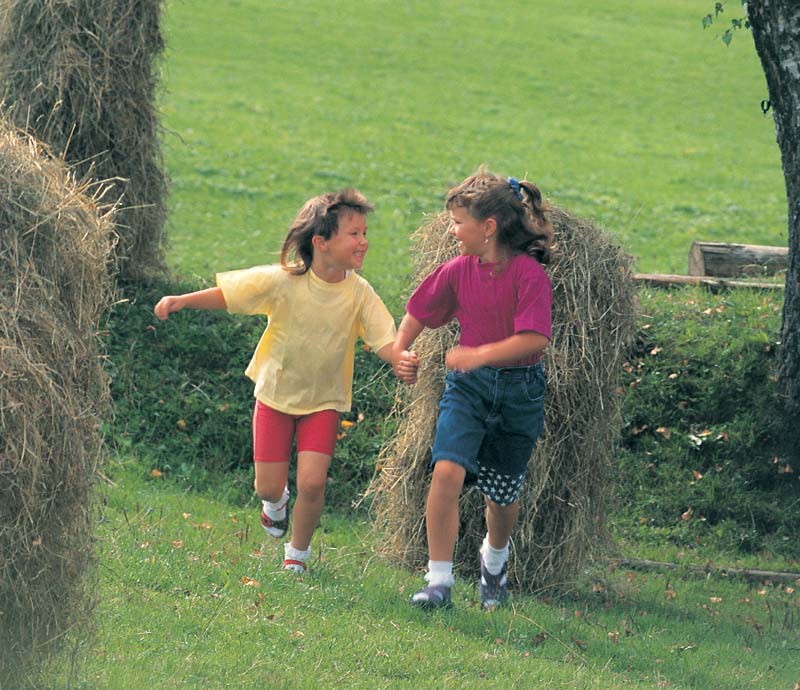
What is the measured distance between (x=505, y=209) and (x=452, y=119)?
64.8ft

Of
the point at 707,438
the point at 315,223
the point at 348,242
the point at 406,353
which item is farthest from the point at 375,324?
the point at 707,438

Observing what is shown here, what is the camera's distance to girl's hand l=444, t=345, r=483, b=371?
536 cm

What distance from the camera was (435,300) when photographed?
5668mm

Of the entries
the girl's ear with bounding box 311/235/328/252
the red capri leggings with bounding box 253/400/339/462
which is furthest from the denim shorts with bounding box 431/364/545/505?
the girl's ear with bounding box 311/235/328/252

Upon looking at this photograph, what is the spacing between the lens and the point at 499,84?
→ 28.6 meters

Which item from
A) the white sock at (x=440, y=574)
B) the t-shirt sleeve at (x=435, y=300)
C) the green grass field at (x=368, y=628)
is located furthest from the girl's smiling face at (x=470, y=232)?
the green grass field at (x=368, y=628)

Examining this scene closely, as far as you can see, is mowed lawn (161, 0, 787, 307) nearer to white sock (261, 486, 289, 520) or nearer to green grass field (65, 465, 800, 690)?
white sock (261, 486, 289, 520)

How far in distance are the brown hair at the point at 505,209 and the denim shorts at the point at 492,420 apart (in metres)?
0.55

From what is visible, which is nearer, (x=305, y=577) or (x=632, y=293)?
(x=305, y=577)

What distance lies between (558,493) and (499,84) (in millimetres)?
23278

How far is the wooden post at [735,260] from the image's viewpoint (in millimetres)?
11180

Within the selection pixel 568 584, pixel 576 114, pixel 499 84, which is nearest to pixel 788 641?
pixel 568 584

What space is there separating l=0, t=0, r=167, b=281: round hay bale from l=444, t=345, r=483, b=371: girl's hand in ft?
15.2

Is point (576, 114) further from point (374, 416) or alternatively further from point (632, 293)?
point (632, 293)
